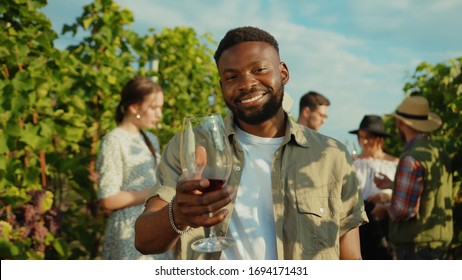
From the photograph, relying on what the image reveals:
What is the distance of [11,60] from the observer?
411 cm

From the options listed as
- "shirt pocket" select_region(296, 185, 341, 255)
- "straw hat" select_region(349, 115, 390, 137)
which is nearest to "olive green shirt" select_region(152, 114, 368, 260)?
"shirt pocket" select_region(296, 185, 341, 255)

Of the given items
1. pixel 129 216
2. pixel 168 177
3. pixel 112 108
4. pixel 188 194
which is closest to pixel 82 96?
pixel 112 108

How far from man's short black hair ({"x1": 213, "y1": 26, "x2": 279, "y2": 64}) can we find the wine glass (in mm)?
458

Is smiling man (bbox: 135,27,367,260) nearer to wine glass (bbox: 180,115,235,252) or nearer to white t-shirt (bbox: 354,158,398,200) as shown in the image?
wine glass (bbox: 180,115,235,252)

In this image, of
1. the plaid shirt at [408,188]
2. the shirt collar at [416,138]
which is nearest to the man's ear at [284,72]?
the plaid shirt at [408,188]

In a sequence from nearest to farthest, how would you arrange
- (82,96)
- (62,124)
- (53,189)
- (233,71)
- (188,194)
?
(188,194)
(233,71)
(62,124)
(53,189)
(82,96)

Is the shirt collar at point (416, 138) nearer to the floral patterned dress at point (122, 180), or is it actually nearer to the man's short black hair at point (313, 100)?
the man's short black hair at point (313, 100)

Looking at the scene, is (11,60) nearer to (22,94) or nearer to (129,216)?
(22,94)

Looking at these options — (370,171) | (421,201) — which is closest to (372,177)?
(370,171)

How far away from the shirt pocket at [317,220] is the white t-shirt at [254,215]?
12 centimetres

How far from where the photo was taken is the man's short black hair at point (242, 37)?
2.10 meters

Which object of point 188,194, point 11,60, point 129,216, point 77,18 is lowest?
point 129,216

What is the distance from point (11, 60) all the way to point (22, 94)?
26cm

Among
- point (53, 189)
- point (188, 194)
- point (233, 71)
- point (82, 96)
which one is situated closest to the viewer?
point (188, 194)
